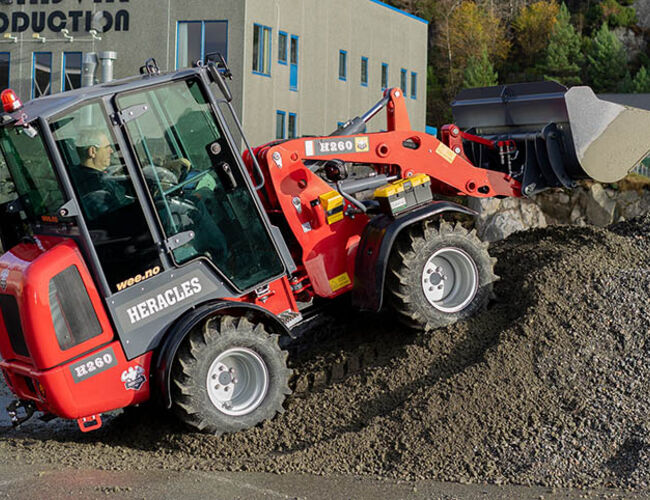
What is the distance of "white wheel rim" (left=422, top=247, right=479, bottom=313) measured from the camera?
7215mm

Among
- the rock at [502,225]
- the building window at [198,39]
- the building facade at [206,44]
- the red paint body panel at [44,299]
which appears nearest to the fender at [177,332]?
the red paint body panel at [44,299]

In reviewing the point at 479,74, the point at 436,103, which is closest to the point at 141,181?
the point at 479,74

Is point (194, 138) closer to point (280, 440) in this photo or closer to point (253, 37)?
point (280, 440)

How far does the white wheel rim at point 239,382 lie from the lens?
243 inches

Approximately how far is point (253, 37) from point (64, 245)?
71.8 ft

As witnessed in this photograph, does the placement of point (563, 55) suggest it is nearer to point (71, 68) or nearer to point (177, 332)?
point (71, 68)

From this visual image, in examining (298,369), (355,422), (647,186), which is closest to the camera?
(355,422)

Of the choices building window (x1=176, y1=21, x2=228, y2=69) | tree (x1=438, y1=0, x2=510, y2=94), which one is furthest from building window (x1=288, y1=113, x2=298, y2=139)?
tree (x1=438, y1=0, x2=510, y2=94)

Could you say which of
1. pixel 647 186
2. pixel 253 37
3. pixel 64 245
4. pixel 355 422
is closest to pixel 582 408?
pixel 355 422

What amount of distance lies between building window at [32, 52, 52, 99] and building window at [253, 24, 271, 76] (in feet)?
21.9

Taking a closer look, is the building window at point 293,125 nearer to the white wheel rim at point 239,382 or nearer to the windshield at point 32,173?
the windshield at point 32,173

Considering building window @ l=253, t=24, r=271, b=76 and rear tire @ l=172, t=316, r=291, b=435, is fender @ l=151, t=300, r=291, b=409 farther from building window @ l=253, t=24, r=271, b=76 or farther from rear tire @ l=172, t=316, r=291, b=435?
building window @ l=253, t=24, r=271, b=76

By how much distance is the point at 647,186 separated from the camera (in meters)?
23.2

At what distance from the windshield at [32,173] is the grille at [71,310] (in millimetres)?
536
